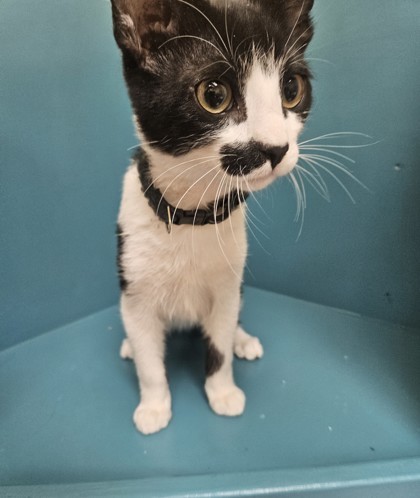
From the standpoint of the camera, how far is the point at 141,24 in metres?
0.65

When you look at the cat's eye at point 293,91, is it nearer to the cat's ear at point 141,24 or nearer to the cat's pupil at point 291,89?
the cat's pupil at point 291,89

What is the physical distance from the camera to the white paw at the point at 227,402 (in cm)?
103

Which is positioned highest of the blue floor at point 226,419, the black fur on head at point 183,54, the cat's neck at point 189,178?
the black fur on head at point 183,54

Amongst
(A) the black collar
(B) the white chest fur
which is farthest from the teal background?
(A) the black collar

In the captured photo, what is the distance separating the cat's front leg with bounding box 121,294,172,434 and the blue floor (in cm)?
4

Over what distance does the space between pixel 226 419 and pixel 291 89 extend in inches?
30.1

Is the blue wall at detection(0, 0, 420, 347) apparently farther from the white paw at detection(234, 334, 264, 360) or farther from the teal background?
the white paw at detection(234, 334, 264, 360)

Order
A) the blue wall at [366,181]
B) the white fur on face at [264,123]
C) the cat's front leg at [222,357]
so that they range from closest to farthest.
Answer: the white fur on face at [264,123], the cat's front leg at [222,357], the blue wall at [366,181]

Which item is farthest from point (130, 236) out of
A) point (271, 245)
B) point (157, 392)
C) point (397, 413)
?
point (397, 413)

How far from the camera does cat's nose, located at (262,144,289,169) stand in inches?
24.4

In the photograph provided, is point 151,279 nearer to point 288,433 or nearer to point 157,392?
point 157,392

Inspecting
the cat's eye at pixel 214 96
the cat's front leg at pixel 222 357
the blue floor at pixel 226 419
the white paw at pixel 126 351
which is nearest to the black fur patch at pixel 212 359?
the cat's front leg at pixel 222 357

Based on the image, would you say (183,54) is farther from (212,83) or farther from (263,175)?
(263,175)

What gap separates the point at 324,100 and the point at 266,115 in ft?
2.32
